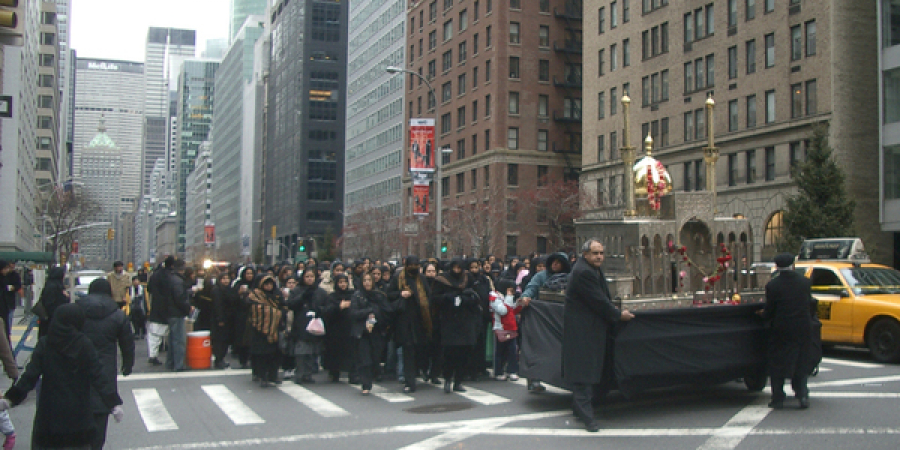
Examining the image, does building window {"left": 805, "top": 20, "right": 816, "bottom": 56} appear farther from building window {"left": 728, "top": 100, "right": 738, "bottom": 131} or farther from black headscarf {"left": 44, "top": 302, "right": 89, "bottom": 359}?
black headscarf {"left": 44, "top": 302, "right": 89, "bottom": 359}

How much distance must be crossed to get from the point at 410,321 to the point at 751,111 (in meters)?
36.4

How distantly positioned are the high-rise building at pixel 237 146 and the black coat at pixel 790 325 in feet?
478

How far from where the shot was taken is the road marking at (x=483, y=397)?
37.0 feet

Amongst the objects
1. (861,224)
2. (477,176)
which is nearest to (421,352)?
(861,224)

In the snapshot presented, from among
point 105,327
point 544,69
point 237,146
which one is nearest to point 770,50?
point 544,69

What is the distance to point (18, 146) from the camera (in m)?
60.0

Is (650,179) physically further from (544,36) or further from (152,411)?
(544,36)

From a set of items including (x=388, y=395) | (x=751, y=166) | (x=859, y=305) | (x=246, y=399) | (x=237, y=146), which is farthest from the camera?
(x=237, y=146)

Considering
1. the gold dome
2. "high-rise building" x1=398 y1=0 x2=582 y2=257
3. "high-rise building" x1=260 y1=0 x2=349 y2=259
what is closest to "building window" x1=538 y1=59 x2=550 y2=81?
"high-rise building" x1=398 y1=0 x2=582 y2=257

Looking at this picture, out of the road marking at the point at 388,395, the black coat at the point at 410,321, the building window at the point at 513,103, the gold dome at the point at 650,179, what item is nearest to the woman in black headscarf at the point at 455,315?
the black coat at the point at 410,321

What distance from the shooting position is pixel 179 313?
1499 centimetres

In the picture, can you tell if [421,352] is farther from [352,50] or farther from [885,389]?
[352,50]

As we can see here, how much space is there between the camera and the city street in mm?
8641

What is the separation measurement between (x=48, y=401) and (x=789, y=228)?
3469 centimetres
